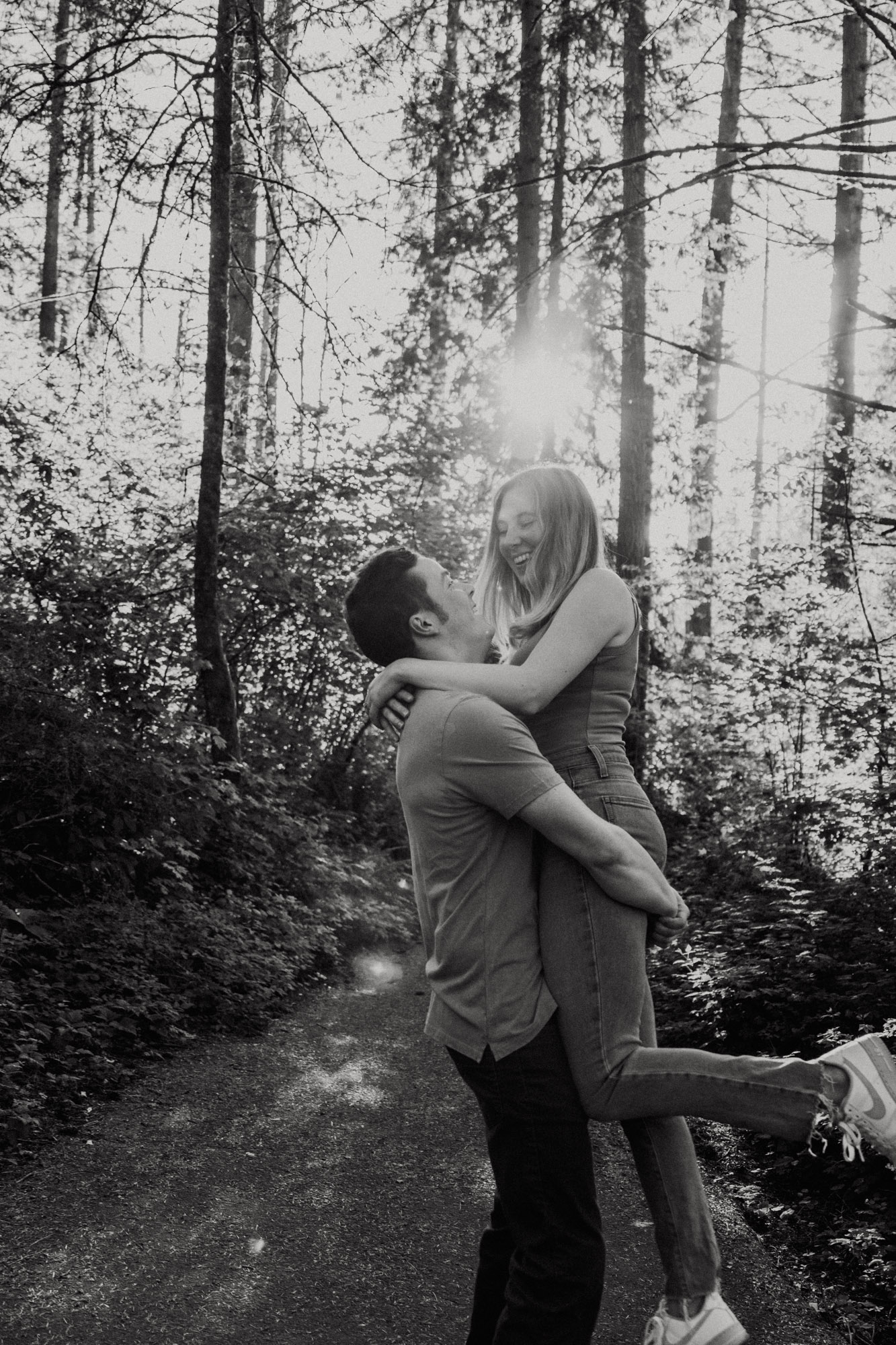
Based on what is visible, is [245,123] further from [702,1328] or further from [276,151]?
[702,1328]

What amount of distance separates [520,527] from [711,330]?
15.4 meters

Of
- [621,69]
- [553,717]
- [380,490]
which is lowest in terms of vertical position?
[553,717]

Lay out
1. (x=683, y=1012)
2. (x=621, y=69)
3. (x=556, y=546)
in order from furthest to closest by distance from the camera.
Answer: (x=621, y=69) < (x=683, y=1012) < (x=556, y=546)

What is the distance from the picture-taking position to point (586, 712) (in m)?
2.79

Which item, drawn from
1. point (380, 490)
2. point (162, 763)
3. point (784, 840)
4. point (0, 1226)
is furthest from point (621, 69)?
point (0, 1226)

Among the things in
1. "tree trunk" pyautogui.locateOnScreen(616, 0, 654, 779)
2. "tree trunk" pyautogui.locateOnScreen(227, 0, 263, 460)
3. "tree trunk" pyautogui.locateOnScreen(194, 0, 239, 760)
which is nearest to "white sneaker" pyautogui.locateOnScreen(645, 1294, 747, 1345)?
"tree trunk" pyautogui.locateOnScreen(194, 0, 239, 760)

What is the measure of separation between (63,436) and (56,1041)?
6.05 m

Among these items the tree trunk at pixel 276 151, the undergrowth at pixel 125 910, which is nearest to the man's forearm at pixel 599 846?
the undergrowth at pixel 125 910

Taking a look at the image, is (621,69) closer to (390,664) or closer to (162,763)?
(162,763)

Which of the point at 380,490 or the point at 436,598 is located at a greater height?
the point at 380,490

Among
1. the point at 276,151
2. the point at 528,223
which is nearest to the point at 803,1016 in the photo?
the point at 276,151

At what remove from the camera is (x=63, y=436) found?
9.77 meters

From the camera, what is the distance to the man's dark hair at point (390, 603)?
8.91 ft

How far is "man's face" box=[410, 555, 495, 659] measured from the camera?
275cm
